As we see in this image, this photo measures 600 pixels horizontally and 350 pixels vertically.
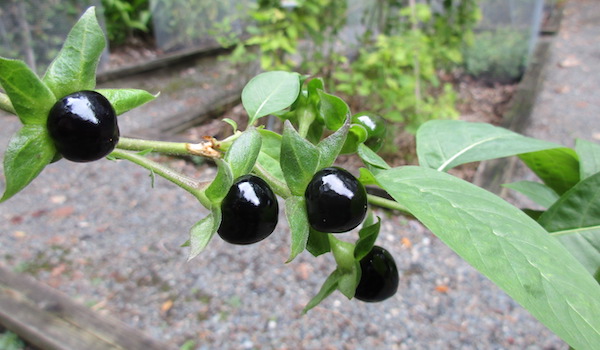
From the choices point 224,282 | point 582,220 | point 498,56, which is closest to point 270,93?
point 582,220

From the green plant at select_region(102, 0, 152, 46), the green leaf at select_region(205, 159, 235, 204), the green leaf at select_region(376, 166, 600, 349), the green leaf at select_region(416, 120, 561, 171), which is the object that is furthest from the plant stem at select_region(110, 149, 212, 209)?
the green plant at select_region(102, 0, 152, 46)

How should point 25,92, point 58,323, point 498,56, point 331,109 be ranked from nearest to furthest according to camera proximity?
point 25,92 < point 331,109 < point 58,323 < point 498,56

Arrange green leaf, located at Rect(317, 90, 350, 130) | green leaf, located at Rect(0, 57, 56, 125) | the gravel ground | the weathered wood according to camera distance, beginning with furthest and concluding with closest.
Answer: the gravel ground < the weathered wood < green leaf, located at Rect(317, 90, 350, 130) < green leaf, located at Rect(0, 57, 56, 125)

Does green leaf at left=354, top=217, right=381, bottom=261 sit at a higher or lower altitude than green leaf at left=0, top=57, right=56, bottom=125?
lower

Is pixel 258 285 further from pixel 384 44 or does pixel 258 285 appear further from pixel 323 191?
pixel 323 191

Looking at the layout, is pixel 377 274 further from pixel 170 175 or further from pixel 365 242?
pixel 170 175

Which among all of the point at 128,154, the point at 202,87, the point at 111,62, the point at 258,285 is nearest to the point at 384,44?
the point at 258,285

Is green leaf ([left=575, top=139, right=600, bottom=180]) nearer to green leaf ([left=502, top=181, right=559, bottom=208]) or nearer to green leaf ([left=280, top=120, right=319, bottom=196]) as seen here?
green leaf ([left=502, top=181, right=559, bottom=208])

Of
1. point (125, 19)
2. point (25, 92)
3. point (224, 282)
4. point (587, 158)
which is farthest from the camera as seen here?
point (125, 19)
